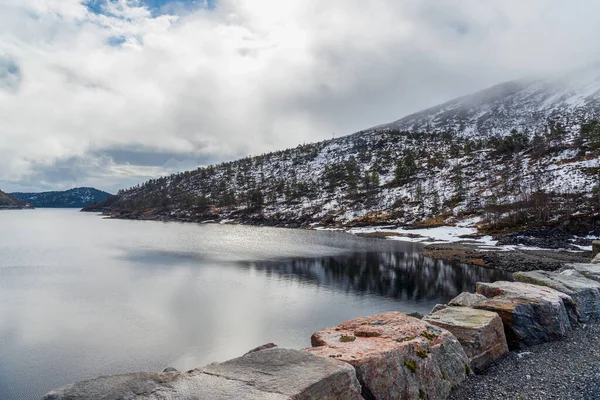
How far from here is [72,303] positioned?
34.0 meters

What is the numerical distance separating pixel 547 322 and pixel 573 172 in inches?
5338

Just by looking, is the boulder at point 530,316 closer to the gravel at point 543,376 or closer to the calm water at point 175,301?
the gravel at point 543,376

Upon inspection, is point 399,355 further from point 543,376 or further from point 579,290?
point 579,290

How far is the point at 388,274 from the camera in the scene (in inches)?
1992

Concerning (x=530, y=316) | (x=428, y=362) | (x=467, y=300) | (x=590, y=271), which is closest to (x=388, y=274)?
(x=590, y=271)

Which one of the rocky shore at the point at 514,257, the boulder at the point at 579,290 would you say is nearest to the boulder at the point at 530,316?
the boulder at the point at 579,290

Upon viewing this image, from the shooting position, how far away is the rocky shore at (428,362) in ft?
26.6

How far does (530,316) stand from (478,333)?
386cm

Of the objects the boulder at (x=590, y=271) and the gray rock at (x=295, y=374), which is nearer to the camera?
the gray rock at (x=295, y=374)

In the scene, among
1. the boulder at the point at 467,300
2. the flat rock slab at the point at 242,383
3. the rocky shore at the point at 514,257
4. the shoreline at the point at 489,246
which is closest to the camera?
the flat rock slab at the point at 242,383

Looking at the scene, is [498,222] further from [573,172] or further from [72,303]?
[72,303]

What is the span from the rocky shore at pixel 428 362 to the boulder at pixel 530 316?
4 cm

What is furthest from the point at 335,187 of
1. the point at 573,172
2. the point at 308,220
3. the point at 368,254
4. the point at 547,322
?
the point at 547,322

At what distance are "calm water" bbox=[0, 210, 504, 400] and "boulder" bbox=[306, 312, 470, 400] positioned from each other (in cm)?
1280
